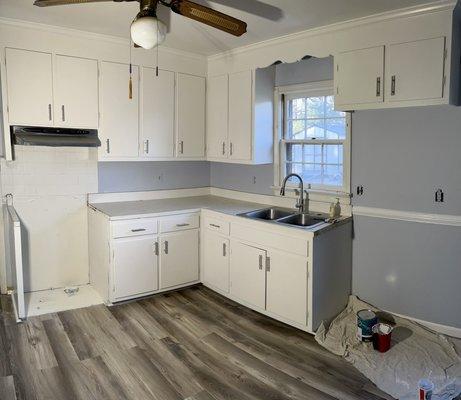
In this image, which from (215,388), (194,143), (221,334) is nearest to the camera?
(215,388)

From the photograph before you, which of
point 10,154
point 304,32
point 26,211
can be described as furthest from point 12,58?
point 304,32

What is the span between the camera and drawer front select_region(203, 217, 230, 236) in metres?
3.77

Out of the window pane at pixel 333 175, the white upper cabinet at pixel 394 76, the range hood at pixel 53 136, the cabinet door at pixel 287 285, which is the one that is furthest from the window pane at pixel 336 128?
the range hood at pixel 53 136

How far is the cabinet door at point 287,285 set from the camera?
10.3 feet

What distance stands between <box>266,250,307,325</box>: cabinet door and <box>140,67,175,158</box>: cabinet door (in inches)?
65.4

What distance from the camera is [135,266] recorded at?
12.1ft

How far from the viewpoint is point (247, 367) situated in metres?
2.71

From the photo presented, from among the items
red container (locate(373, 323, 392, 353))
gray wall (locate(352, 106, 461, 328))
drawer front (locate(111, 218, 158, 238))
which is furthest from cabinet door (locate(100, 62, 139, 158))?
red container (locate(373, 323, 392, 353))

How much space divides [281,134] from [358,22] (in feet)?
4.33

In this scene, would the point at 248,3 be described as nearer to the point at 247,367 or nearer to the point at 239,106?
the point at 239,106

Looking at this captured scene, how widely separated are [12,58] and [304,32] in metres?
2.43

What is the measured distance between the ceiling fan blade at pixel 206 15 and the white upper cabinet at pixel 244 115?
1.40 m

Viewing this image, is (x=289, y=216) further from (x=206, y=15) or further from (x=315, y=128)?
(x=206, y=15)

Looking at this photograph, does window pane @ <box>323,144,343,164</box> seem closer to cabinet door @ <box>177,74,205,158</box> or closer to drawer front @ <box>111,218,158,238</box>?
cabinet door @ <box>177,74,205,158</box>
